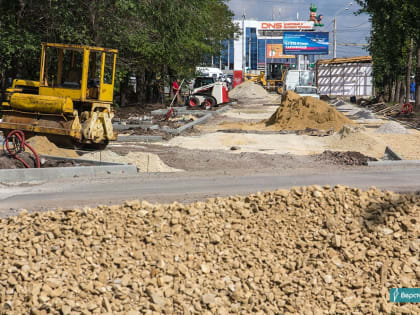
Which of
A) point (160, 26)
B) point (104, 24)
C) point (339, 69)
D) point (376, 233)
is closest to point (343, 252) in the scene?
point (376, 233)

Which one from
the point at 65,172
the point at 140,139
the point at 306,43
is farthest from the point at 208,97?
the point at 306,43

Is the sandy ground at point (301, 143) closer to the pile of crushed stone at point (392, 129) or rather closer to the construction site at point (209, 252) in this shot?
the pile of crushed stone at point (392, 129)

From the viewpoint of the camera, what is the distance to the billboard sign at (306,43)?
244ft

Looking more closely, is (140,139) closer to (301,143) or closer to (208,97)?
(301,143)

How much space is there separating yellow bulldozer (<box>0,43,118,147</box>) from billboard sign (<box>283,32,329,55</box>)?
61.9m

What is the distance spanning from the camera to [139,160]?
13797 millimetres

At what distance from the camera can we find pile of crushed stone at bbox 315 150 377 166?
14485mm

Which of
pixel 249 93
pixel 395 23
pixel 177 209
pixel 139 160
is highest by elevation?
pixel 395 23

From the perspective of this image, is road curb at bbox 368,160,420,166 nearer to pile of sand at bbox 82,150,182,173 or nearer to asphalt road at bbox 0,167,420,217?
asphalt road at bbox 0,167,420,217

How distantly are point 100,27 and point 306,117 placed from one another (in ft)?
33.2

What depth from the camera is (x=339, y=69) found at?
66.1 m

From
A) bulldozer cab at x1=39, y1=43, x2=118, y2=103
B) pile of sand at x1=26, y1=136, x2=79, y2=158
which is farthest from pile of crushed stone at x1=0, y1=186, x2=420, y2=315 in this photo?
bulldozer cab at x1=39, y1=43, x2=118, y2=103

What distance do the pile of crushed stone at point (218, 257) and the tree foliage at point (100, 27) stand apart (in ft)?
50.0

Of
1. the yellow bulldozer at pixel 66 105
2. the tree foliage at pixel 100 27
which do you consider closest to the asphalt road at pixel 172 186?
the yellow bulldozer at pixel 66 105
